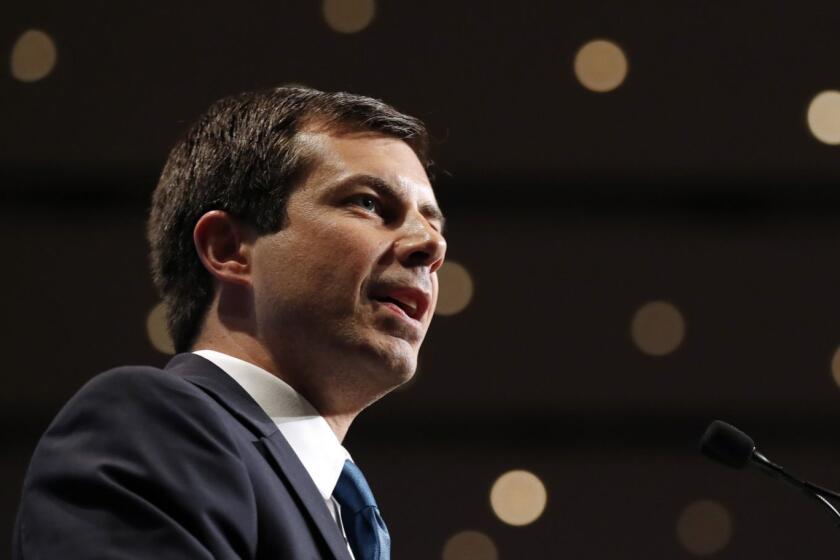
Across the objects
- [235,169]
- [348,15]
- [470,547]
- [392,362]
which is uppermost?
[348,15]

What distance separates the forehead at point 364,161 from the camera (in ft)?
4.09

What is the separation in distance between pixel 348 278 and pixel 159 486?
369 millimetres

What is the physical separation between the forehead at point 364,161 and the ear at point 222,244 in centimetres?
10

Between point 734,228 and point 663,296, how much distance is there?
19cm

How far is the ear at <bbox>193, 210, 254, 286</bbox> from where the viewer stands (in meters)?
1.24

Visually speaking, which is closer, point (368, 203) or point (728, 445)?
point (728, 445)

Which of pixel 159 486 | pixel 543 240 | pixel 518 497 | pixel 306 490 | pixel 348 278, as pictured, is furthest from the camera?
pixel 543 240

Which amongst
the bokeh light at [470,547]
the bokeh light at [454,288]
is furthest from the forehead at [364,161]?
the bokeh light at [470,547]

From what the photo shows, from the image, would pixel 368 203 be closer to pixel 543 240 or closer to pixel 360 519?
pixel 360 519

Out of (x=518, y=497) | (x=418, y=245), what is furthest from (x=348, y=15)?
(x=418, y=245)

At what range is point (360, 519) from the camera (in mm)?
1122

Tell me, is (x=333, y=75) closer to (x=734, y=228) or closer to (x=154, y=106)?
(x=154, y=106)

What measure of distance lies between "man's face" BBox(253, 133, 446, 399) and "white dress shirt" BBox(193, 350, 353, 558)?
4cm

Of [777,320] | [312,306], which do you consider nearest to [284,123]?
[312,306]
